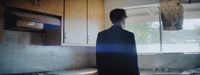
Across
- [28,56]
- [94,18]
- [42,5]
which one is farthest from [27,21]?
[94,18]

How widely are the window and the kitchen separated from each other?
15mm

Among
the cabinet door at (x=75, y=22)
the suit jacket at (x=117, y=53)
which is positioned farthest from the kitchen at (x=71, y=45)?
the suit jacket at (x=117, y=53)

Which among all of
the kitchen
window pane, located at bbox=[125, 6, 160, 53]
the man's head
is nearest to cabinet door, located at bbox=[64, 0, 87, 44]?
the kitchen

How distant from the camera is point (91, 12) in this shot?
3.99 metres

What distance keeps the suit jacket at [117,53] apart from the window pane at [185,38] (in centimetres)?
219

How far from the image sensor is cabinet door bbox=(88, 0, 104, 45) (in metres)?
3.93

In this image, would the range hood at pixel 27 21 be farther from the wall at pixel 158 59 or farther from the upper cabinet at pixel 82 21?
the wall at pixel 158 59

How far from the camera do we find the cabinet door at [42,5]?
2.75 meters

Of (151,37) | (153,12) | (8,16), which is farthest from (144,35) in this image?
(8,16)

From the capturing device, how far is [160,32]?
160 inches

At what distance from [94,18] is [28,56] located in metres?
1.29

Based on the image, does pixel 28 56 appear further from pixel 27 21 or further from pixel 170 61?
pixel 170 61

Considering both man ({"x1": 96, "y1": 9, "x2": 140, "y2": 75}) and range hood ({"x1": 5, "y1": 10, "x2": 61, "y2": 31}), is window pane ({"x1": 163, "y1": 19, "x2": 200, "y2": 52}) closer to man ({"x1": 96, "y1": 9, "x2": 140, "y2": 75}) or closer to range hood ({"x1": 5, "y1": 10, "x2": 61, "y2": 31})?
range hood ({"x1": 5, "y1": 10, "x2": 61, "y2": 31})

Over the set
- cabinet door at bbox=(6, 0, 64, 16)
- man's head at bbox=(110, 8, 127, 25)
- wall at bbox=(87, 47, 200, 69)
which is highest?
cabinet door at bbox=(6, 0, 64, 16)
